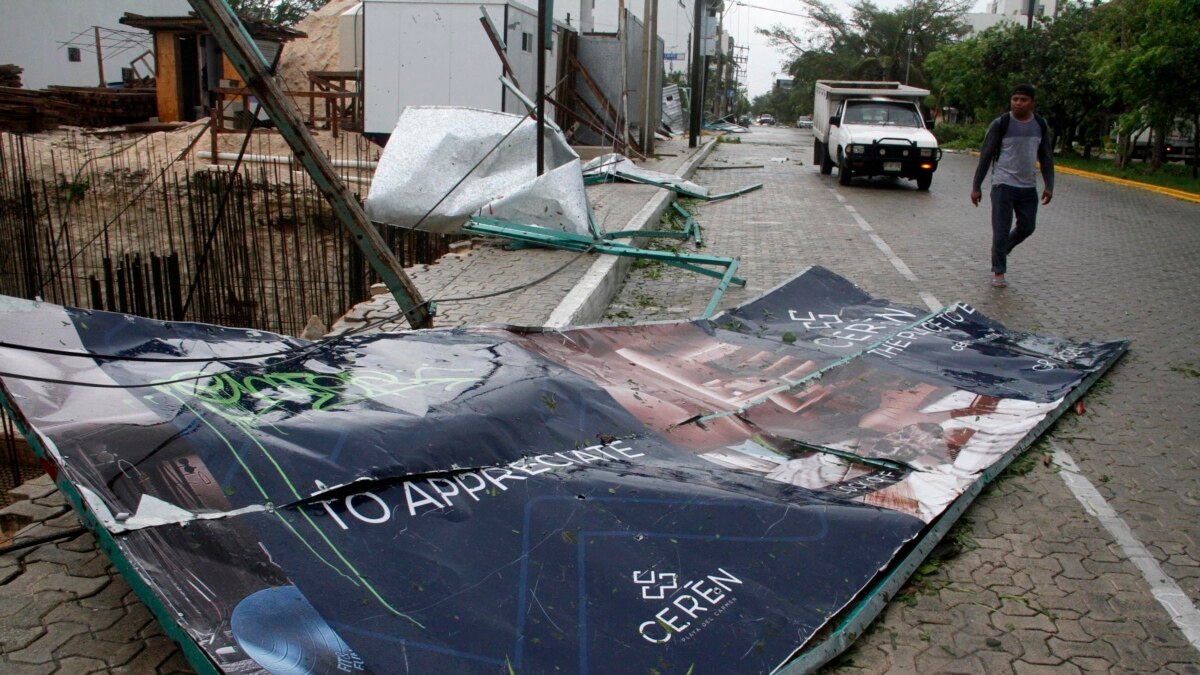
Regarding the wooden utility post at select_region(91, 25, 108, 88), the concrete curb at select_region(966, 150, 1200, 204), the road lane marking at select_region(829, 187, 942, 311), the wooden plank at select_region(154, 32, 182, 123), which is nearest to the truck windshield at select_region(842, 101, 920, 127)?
the road lane marking at select_region(829, 187, 942, 311)

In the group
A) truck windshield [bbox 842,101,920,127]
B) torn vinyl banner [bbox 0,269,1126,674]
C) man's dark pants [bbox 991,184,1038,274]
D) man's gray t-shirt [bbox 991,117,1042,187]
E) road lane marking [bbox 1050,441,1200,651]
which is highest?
truck windshield [bbox 842,101,920,127]

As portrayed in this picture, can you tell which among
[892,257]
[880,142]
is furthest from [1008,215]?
[880,142]

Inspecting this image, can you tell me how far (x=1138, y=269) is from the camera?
10344mm

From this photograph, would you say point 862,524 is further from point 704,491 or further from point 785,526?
point 704,491

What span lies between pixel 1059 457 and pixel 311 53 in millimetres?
28500

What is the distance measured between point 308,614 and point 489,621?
1.66ft

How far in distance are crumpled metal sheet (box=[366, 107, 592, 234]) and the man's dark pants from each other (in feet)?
12.9

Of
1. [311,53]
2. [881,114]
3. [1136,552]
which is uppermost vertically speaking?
[311,53]

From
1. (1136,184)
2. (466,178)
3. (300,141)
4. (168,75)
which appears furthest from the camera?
(168,75)

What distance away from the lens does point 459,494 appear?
331 cm

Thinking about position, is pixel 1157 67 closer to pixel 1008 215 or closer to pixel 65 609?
pixel 1008 215

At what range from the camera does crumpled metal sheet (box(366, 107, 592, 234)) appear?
9.91 meters

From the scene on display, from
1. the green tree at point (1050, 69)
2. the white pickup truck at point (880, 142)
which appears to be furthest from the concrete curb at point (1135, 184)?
the white pickup truck at point (880, 142)

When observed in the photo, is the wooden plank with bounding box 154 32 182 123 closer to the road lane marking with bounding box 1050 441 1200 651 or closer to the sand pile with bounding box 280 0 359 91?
the sand pile with bounding box 280 0 359 91
